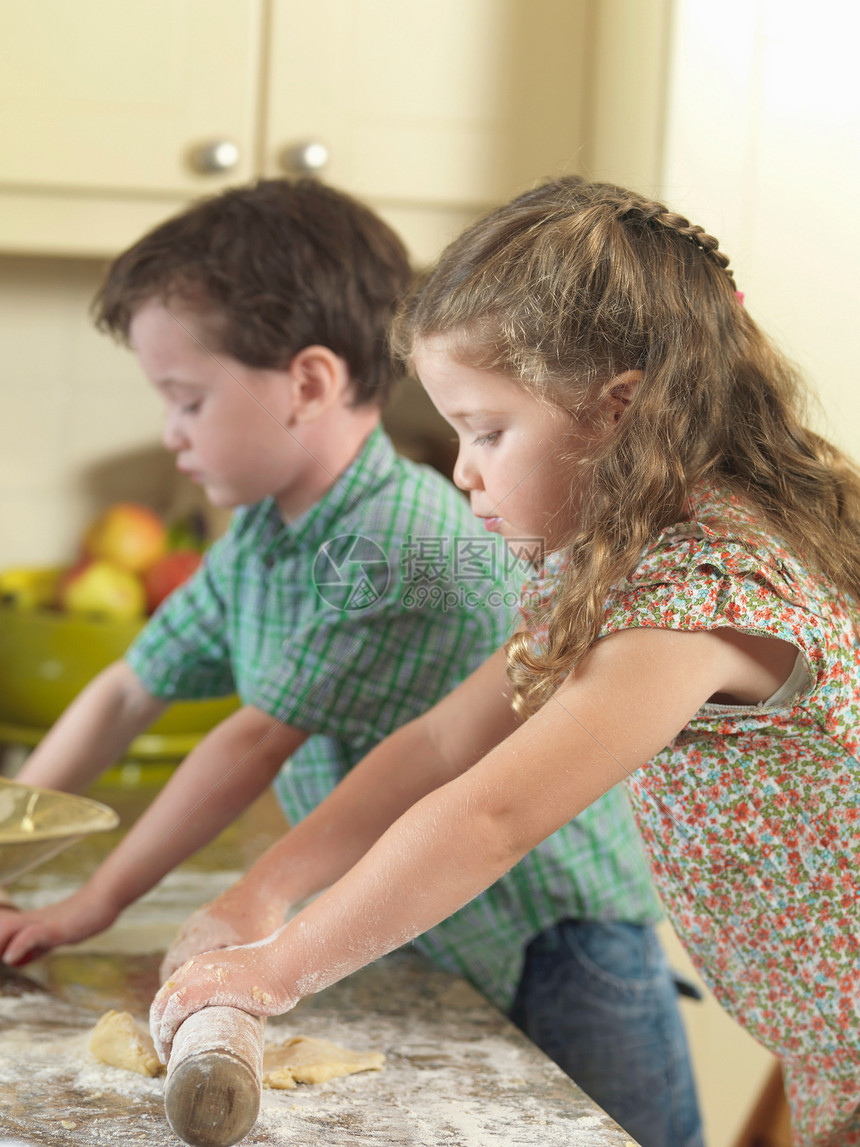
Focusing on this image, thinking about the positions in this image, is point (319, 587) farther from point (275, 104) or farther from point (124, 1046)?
point (275, 104)

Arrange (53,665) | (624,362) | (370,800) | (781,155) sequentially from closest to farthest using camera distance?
1. (624,362)
2. (370,800)
3. (781,155)
4. (53,665)

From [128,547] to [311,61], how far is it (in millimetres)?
670

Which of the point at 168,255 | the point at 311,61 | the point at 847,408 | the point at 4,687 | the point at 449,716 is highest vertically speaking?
the point at 311,61

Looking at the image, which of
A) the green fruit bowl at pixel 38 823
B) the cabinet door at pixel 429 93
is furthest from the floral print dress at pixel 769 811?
the cabinet door at pixel 429 93

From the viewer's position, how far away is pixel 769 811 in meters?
0.60

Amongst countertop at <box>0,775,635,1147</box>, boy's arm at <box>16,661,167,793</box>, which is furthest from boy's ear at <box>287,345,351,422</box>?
countertop at <box>0,775,635,1147</box>

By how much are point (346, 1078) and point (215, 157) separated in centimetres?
97

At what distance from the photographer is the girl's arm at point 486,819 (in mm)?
504

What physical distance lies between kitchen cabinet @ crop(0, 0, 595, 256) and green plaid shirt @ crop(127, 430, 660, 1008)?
1.60ft

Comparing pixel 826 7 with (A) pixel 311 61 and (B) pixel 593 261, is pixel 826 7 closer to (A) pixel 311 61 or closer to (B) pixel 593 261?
(A) pixel 311 61

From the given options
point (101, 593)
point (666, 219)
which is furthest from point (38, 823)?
point (101, 593)

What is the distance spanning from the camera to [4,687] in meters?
1.34

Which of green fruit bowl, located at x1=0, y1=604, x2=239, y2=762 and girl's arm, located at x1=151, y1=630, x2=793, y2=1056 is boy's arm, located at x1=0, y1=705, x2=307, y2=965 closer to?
girl's arm, located at x1=151, y1=630, x2=793, y2=1056

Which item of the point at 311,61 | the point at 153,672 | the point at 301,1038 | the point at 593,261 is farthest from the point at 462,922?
the point at 311,61
